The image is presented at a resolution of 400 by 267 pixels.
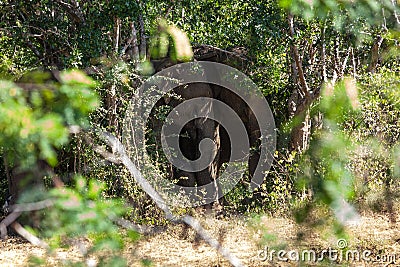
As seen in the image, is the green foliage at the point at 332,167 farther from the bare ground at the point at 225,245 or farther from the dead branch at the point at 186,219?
the bare ground at the point at 225,245

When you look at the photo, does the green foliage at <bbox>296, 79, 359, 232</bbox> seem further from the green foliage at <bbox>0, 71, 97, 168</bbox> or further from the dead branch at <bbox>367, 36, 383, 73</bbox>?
the dead branch at <bbox>367, 36, 383, 73</bbox>

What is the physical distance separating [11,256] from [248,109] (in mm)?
3501

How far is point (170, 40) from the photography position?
5.69 meters

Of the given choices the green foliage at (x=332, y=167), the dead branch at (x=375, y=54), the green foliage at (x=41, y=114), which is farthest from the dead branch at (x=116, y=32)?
the green foliage at (x=332, y=167)

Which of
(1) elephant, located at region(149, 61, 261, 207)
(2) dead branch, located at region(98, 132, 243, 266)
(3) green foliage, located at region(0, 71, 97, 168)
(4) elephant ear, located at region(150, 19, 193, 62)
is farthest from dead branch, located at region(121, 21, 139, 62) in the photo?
(3) green foliage, located at region(0, 71, 97, 168)

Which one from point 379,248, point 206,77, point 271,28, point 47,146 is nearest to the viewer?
point 47,146

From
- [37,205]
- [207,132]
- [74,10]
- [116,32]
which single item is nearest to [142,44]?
[116,32]

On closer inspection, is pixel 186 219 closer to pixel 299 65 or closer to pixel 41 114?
pixel 41 114

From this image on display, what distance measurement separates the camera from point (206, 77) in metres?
7.38

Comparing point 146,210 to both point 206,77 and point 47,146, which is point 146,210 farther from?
point 47,146

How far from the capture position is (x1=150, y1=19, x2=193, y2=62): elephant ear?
17.6ft

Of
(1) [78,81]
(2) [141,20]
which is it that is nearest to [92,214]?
(1) [78,81]

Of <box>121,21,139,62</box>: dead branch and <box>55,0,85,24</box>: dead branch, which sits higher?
<box>55,0,85,24</box>: dead branch

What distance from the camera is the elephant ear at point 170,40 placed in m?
5.37
